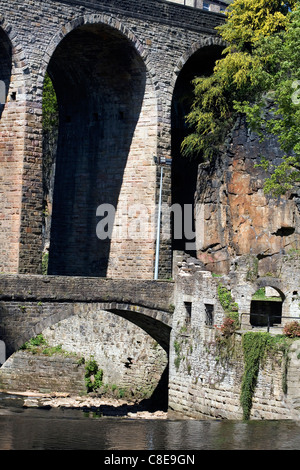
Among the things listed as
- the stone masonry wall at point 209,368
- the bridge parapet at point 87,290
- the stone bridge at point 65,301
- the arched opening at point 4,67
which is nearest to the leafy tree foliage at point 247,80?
the stone masonry wall at point 209,368

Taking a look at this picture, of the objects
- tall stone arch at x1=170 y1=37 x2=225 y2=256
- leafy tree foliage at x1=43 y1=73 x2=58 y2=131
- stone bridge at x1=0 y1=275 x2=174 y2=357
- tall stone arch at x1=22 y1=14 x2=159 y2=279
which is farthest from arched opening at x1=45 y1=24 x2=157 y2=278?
leafy tree foliage at x1=43 y1=73 x2=58 y2=131

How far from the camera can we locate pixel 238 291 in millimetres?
30969

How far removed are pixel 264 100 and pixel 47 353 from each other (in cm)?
Answer: 1258

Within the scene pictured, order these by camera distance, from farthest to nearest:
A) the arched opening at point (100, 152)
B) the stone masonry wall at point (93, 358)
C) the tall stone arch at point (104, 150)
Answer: the arched opening at point (100, 152), the tall stone arch at point (104, 150), the stone masonry wall at point (93, 358)

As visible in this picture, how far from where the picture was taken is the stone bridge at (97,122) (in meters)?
34.7

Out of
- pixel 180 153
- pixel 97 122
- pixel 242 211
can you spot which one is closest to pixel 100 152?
pixel 97 122

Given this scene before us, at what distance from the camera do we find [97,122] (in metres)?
40.3

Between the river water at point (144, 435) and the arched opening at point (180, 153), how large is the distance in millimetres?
14701

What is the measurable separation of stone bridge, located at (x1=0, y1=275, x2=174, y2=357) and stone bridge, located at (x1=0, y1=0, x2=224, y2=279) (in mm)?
3538

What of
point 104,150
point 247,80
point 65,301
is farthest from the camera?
point 104,150

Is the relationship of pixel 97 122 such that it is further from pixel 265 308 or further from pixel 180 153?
pixel 265 308

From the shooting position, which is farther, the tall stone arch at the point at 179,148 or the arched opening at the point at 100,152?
the tall stone arch at the point at 179,148

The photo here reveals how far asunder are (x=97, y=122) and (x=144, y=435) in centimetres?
1812

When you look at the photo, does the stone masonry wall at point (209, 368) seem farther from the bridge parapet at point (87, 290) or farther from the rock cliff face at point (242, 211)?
the rock cliff face at point (242, 211)
